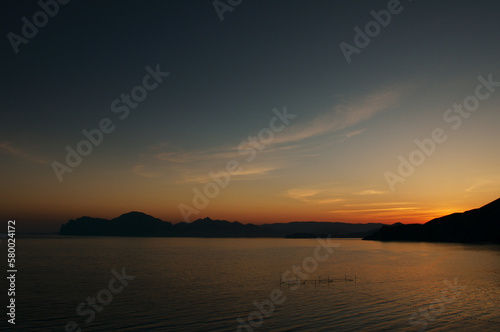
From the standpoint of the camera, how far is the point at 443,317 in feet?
121

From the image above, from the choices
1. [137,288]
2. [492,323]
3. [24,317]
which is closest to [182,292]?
[137,288]

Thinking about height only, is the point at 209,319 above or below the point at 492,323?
above

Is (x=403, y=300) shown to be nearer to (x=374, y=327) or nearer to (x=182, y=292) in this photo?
(x=374, y=327)

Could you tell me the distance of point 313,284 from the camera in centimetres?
6006

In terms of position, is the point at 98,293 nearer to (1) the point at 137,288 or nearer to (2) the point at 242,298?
(1) the point at 137,288

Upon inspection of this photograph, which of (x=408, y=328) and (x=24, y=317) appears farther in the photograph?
(x=24, y=317)

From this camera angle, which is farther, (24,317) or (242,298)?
(242,298)

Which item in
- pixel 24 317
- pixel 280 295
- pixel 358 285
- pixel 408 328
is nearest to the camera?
pixel 408 328

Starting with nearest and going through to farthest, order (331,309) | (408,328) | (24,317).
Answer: (408,328) → (24,317) → (331,309)

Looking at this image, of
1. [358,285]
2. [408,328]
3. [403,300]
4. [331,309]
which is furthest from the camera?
[358,285]

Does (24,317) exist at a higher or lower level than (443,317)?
higher

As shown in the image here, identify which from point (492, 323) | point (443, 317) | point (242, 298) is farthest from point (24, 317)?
point (492, 323)

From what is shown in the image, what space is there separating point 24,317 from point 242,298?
2698 centimetres

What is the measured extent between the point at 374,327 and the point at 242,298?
67.0ft
